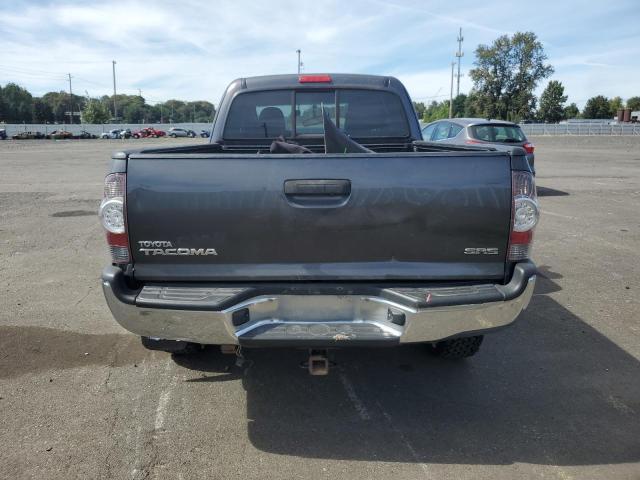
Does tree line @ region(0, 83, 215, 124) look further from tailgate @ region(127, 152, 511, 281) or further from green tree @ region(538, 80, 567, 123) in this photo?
tailgate @ region(127, 152, 511, 281)

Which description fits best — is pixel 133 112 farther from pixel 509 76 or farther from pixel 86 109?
pixel 509 76

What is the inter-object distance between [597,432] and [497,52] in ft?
290

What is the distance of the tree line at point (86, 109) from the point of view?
107938mm

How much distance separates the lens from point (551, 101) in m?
93.4

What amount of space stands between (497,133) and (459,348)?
9500mm

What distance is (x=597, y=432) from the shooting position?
3.02m

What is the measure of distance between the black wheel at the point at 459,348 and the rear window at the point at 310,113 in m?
2.05

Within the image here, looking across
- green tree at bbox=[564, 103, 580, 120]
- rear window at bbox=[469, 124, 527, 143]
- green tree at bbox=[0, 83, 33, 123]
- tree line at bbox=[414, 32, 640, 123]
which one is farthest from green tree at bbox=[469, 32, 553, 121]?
green tree at bbox=[0, 83, 33, 123]

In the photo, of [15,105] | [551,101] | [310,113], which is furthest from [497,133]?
[15,105]

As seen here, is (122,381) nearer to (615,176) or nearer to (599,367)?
(599,367)

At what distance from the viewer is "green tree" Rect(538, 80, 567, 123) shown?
93.1 meters

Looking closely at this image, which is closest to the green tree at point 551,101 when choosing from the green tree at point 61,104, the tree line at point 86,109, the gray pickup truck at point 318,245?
the tree line at point 86,109

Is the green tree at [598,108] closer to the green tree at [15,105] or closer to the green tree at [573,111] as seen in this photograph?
the green tree at [573,111]

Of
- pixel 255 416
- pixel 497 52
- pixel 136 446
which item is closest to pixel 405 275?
pixel 255 416
